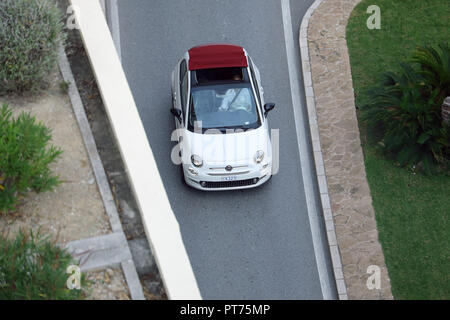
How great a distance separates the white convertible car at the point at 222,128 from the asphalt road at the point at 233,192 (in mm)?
609

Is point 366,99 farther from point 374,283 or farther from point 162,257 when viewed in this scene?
point 162,257

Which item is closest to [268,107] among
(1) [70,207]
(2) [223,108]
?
(2) [223,108]

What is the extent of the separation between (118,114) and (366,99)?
7.45m

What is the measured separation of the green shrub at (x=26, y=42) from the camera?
781 centimetres

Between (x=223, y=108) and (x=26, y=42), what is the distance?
4.84 meters

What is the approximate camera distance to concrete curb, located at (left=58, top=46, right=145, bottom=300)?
253 inches

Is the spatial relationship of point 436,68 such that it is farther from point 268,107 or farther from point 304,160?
point 268,107

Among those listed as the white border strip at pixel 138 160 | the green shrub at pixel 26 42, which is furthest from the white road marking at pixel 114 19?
the green shrub at pixel 26 42

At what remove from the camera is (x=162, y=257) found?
639cm

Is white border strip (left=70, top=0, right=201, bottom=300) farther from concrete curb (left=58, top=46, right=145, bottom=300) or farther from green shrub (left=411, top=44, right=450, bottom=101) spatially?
green shrub (left=411, top=44, right=450, bottom=101)

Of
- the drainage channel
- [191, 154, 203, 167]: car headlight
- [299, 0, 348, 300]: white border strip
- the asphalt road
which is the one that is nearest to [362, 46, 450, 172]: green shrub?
[299, 0, 348, 300]: white border strip

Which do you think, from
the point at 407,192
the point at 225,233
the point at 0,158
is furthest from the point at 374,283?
the point at 0,158

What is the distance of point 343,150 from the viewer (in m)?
12.6

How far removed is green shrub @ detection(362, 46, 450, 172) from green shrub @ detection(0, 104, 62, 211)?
8.05 metres
